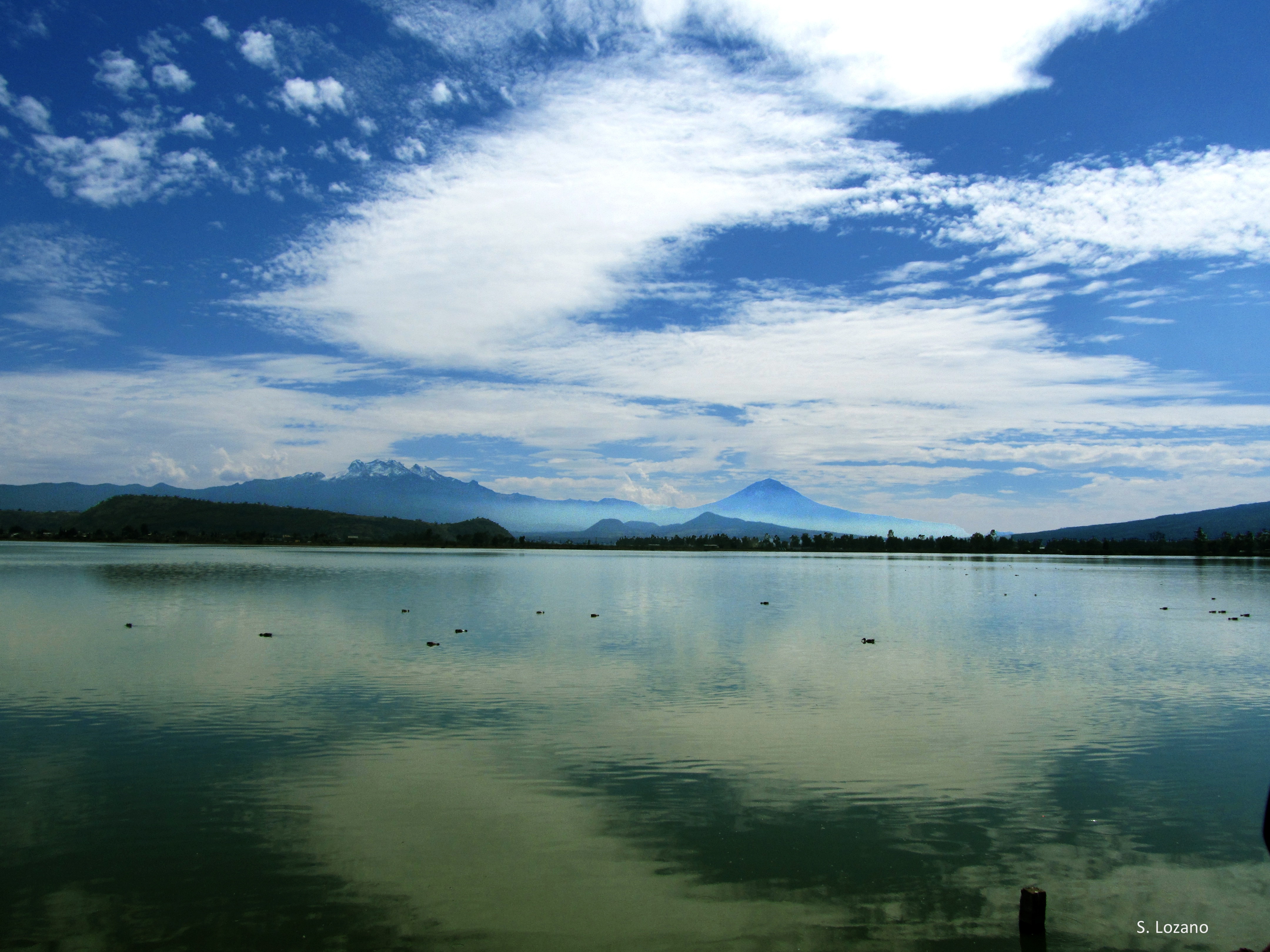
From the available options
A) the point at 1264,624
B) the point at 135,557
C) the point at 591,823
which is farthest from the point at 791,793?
the point at 135,557

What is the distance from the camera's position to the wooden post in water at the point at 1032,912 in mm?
10523

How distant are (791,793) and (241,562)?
131 meters

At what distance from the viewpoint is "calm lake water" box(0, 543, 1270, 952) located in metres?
11.0

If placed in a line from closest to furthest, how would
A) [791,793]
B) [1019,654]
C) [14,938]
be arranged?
[14,938] < [791,793] < [1019,654]

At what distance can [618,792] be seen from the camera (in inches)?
635

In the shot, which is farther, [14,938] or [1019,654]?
[1019,654]

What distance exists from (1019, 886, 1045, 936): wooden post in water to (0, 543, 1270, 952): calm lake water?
0.30m


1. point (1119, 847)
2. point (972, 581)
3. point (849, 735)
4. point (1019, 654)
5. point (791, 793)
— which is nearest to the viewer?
point (1119, 847)

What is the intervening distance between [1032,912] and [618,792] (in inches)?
308

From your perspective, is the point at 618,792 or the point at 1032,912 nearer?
the point at 1032,912

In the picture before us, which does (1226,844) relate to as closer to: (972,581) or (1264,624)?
(1264,624)

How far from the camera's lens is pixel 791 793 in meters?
16.1

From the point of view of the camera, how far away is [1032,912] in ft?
34.5

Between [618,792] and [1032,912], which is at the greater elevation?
[1032,912]
